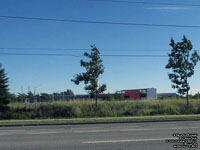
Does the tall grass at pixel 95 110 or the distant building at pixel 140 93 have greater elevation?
the distant building at pixel 140 93

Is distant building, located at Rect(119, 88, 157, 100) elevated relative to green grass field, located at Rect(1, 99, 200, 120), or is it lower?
elevated

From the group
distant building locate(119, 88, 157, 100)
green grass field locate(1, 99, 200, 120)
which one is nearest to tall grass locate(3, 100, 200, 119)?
green grass field locate(1, 99, 200, 120)

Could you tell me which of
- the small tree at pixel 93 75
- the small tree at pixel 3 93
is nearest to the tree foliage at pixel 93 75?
the small tree at pixel 93 75

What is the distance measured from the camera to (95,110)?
81.3 ft

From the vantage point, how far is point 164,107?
88.0 ft

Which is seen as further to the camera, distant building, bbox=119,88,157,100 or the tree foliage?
distant building, bbox=119,88,157,100

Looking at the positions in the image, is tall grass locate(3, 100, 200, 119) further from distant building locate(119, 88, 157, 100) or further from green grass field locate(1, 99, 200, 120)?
distant building locate(119, 88, 157, 100)

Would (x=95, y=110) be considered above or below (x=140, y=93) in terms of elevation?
below

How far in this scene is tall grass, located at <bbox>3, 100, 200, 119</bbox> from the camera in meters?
23.8

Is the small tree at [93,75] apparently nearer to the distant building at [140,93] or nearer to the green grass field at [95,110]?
the green grass field at [95,110]

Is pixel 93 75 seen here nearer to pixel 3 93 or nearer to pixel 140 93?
pixel 3 93

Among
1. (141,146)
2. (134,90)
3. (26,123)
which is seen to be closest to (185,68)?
(26,123)

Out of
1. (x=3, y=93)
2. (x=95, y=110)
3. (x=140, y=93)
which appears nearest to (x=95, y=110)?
(x=95, y=110)

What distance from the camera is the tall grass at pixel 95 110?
2381 centimetres
